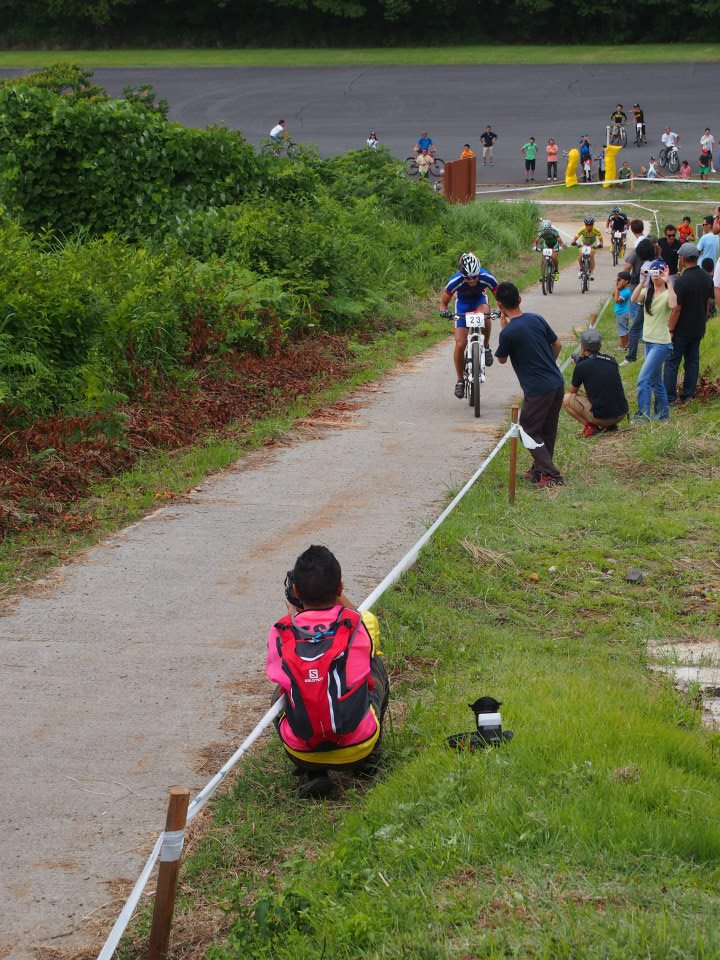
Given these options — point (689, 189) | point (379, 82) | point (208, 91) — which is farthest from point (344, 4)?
point (689, 189)

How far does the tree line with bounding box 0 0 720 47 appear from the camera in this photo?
74.1 m

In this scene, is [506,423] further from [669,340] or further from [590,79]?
[590,79]

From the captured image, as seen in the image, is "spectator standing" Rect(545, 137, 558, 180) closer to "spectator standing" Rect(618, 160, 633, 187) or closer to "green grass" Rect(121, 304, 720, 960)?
"spectator standing" Rect(618, 160, 633, 187)

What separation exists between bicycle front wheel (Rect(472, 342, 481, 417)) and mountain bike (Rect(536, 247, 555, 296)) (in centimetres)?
1106

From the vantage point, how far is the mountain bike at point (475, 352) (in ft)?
46.7

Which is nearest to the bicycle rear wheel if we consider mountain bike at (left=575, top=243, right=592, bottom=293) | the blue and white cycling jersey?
mountain bike at (left=575, top=243, right=592, bottom=293)

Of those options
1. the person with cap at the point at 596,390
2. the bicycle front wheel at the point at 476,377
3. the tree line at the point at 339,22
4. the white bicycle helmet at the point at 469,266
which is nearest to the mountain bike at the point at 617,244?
the white bicycle helmet at the point at 469,266

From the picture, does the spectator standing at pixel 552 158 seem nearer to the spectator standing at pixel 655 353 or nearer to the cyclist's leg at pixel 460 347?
the cyclist's leg at pixel 460 347

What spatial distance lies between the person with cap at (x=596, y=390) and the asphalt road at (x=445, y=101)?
1366 inches

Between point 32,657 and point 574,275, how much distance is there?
2379cm

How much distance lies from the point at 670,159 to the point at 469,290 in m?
34.9

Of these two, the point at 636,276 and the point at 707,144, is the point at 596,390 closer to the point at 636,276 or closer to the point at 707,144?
the point at 636,276

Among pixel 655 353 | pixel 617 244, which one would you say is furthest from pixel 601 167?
pixel 655 353

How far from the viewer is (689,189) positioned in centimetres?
4247
